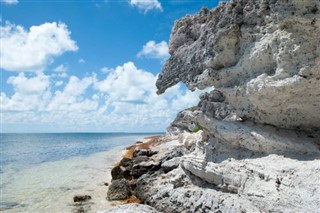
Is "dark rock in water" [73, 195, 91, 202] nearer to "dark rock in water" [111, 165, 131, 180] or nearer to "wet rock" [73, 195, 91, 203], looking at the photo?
"wet rock" [73, 195, 91, 203]

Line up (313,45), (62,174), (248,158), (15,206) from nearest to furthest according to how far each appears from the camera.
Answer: (313,45)
(248,158)
(15,206)
(62,174)

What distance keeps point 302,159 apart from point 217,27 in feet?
23.5

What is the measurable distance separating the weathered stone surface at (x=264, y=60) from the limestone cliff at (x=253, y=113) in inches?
1.4

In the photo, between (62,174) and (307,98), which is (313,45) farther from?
(62,174)

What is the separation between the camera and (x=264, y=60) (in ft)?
40.4

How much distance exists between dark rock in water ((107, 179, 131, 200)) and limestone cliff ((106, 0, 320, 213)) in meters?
2.52

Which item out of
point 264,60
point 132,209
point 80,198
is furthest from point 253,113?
point 80,198

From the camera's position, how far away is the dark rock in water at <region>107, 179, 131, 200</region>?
19.2m

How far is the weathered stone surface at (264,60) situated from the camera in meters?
10.8

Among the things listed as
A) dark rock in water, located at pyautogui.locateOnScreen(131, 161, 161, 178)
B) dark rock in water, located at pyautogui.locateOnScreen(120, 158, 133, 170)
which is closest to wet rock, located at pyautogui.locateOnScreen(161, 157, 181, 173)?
dark rock in water, located at pyautogui.locateOnScreen(131, 161, 161, 178)

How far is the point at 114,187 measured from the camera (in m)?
19.7

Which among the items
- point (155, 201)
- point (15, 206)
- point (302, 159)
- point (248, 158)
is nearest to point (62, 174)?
point (15, 206)

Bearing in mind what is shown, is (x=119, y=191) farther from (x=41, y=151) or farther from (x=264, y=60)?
(x=41, y=151)

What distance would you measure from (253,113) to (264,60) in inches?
92.3
